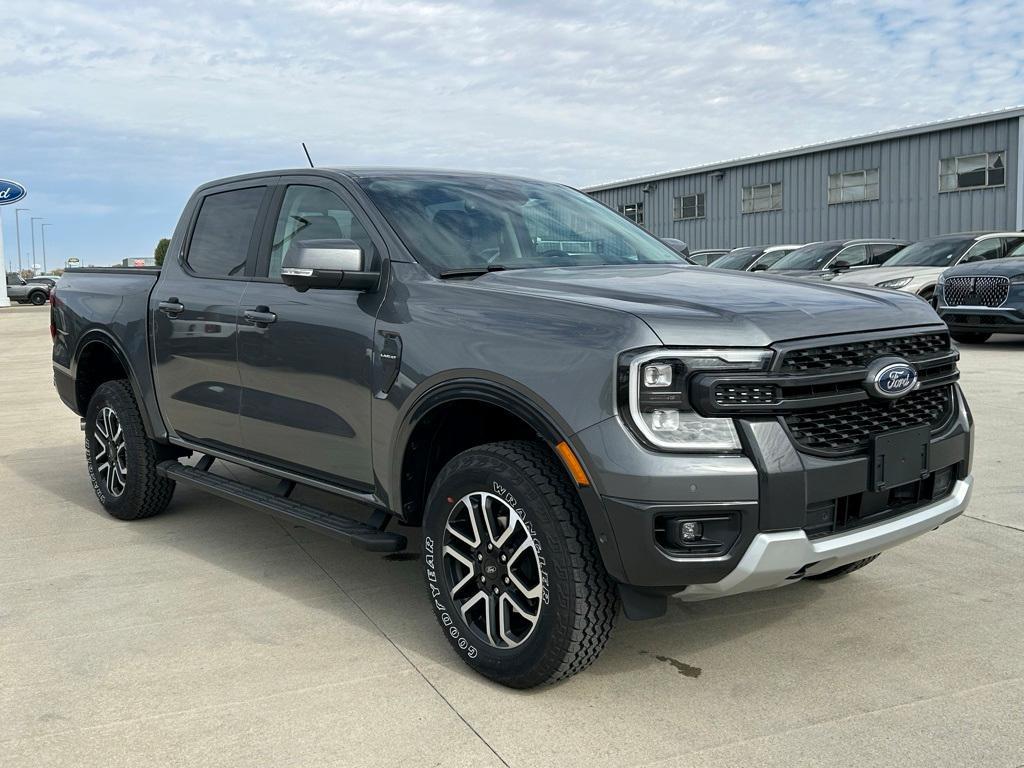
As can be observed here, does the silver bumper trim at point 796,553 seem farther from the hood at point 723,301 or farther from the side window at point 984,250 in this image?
the side window at point 984,250

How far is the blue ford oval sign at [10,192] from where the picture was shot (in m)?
48.3

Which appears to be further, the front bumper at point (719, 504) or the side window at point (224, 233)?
the side window at point (224, 233)

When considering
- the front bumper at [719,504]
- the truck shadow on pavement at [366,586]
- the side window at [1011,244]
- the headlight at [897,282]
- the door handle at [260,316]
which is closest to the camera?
the front bumper at [719,504]

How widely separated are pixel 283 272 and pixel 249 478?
303 cm

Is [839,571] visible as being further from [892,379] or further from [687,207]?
[687,207]

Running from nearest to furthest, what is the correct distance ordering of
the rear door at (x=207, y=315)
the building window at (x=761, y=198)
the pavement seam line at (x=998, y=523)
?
the rear door at (x=207, y=315), the pavement seam line at (x=998, y=523), the building window at (x=761, y=198)

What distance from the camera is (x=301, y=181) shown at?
4633 millimetres

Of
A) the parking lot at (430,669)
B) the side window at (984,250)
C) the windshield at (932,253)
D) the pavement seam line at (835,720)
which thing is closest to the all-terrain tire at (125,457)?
the parking lot at (430,669)

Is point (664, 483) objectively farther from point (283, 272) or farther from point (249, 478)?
point (249, 478)

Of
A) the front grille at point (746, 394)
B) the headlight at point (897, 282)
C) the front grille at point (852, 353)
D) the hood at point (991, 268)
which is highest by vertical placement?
the hood at point (991, 268)

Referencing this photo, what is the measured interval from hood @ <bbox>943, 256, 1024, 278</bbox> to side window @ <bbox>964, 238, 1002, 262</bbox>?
1497 mm

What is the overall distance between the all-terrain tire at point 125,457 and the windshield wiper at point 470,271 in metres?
2.43

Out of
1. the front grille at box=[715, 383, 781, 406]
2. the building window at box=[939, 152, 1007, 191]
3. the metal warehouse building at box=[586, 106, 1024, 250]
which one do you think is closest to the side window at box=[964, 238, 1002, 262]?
the metal warehouse building at box=[586, 106, 1024, 250]

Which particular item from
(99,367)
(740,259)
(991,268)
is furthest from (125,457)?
(740,259)
